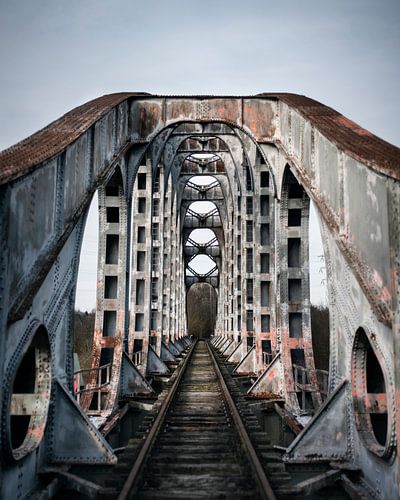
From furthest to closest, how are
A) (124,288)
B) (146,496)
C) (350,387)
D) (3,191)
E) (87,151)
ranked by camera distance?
(124,288)
(87,151)
(350,387)
(146,496)
(3,191)

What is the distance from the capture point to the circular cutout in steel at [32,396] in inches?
239

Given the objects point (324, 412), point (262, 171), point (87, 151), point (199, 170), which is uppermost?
point (199, 170)

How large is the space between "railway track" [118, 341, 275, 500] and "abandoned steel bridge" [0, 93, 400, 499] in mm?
33

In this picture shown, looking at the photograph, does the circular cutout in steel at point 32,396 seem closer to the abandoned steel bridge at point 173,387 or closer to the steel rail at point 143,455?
the abandoned steel bridge at point 173,387

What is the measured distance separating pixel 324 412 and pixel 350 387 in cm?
64

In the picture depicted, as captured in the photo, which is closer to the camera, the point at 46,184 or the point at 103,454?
the point at 46,184

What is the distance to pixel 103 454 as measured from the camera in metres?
6.89

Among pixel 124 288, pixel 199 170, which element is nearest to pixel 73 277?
pixel 124 288

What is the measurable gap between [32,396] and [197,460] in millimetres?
2357

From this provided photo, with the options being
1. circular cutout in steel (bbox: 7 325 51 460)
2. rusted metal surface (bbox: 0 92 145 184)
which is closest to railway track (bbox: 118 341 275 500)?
circular cutout in steel (bbox: 7 325 51 460)

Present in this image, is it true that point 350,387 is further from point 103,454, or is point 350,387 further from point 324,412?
point 103,454

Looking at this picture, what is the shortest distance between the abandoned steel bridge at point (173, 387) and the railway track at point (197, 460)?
0.03 meters

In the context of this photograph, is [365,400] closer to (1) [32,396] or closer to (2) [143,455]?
(2) [143,455]

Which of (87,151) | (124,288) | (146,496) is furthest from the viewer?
(124,288)
